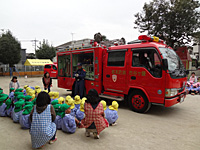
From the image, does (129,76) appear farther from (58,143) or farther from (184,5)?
(184,5)

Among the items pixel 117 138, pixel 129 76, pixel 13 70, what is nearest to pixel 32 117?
pixel 117 138

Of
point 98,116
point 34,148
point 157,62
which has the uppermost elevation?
point 157,62

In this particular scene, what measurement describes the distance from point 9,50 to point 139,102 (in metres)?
21.7

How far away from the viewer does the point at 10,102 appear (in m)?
4.71

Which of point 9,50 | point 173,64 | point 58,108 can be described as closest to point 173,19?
point 173,64

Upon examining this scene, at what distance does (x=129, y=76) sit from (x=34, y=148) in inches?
149

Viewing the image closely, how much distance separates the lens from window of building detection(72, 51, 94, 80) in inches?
267

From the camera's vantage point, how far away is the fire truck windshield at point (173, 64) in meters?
4.87

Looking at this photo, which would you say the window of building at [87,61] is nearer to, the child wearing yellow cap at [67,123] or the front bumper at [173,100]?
the child wearing yellow cap at [67,123]

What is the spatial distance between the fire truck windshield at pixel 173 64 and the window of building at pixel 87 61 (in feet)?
9.75

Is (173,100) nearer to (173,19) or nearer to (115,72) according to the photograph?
(115,72)

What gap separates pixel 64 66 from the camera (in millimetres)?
8242

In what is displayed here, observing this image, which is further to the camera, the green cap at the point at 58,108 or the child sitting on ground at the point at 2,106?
the child sitting on ground at the point at 2,106

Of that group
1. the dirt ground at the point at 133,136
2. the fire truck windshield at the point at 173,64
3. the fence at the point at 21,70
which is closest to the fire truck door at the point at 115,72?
the dirt ground at the point at 133,136
